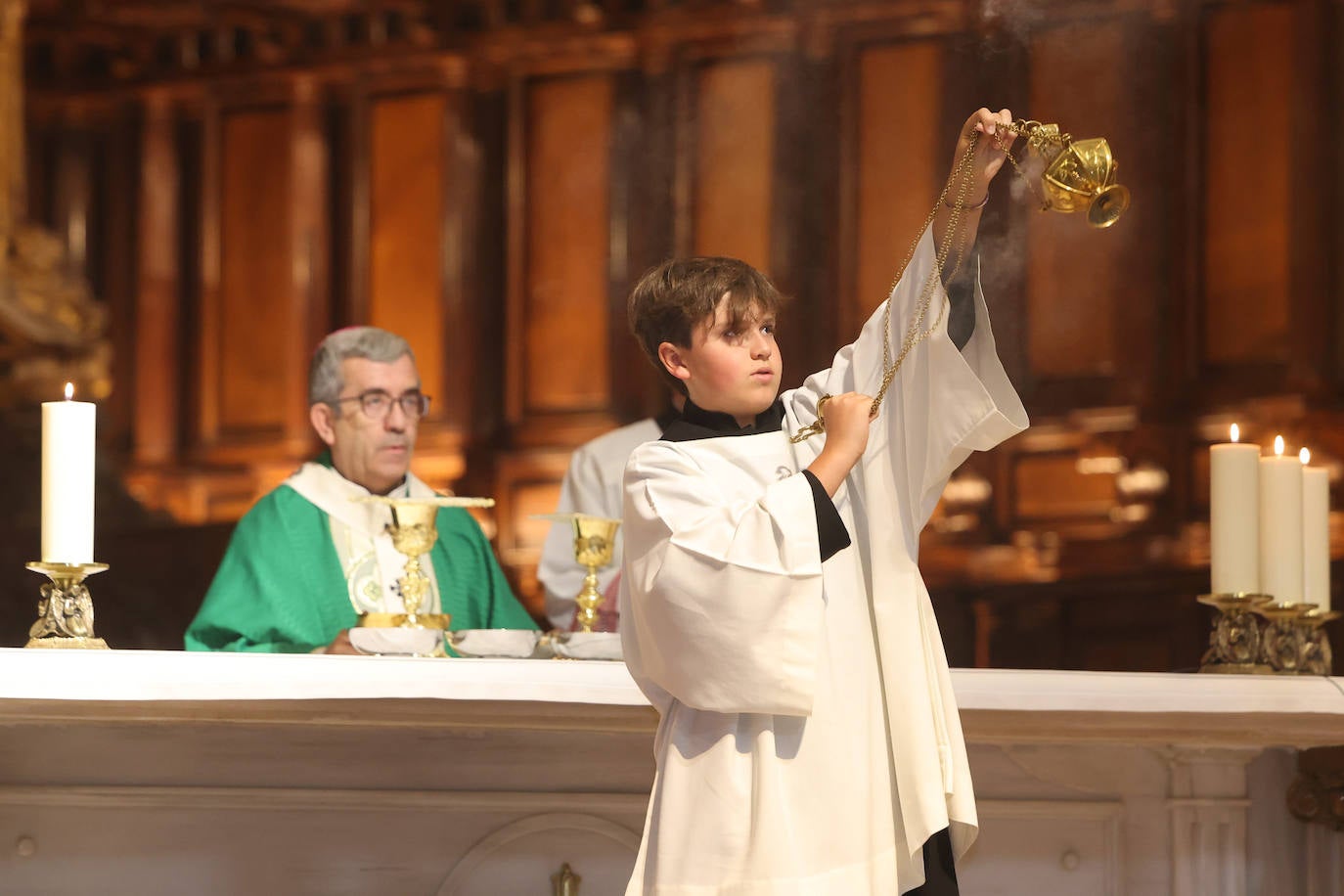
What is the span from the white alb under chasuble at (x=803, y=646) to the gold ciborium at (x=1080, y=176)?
0.20 m

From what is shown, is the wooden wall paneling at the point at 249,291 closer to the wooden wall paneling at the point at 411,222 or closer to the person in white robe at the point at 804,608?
the wooden wall paneling at the point at 411,222

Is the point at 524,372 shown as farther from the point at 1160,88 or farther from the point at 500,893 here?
the point at 500,893

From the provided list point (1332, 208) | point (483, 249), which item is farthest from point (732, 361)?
point (483, 249)

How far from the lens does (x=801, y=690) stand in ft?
6.95

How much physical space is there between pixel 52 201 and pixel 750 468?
481 cm

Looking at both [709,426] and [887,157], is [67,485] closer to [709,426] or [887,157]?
[709,426]

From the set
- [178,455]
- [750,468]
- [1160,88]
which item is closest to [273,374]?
[178,455]

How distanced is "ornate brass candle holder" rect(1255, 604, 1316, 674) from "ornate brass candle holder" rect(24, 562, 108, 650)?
1.82 meters

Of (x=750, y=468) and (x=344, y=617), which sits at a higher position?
(x=750, y=468)

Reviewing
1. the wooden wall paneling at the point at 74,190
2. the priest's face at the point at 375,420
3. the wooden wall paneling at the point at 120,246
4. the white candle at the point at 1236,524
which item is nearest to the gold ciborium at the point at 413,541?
the priest's face at the point at 375,420

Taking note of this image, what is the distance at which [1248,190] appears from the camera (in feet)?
15.9

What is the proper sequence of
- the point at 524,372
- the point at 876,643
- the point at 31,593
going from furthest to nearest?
the point at 524,372, the point at 31,593, the point at 876,643

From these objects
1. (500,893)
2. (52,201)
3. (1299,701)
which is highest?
(52,201)

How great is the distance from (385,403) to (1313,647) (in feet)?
5.89
